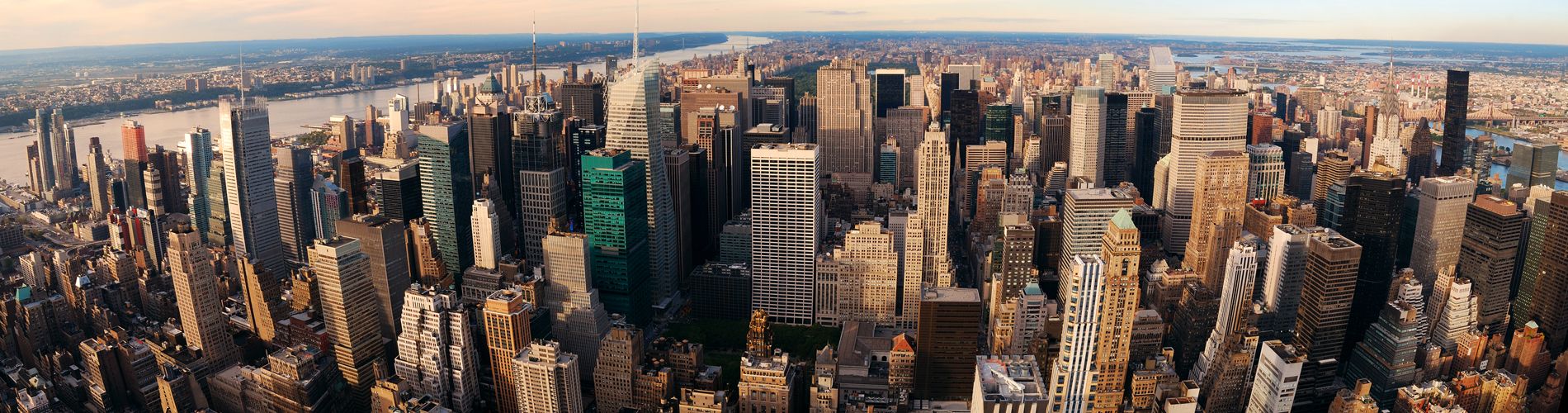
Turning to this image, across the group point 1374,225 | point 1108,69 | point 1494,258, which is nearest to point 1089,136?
point 1108,69

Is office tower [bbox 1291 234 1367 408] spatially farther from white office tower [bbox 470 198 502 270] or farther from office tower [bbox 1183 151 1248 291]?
white office tower [bbox 470 198 502 270]

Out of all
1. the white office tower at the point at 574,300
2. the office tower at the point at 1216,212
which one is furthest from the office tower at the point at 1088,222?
the white office tower at the point at 574,300

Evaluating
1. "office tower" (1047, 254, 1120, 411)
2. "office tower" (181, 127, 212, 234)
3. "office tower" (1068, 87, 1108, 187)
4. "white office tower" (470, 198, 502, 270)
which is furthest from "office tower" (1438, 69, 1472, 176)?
"office tower" (181, 127, 212, 234)

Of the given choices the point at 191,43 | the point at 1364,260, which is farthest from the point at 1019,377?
the point at 191,43

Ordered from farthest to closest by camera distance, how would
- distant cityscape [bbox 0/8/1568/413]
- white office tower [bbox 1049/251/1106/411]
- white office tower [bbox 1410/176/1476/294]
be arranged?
white office tower [bbox 1410/176/1476/294] → distant cityscape [bbox 0/8/1568/413] → white office tower [bbox 1049/251/1106/411]

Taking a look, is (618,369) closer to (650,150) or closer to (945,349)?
(945,349)

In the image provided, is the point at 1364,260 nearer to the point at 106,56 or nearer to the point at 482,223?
the point at 482,223
